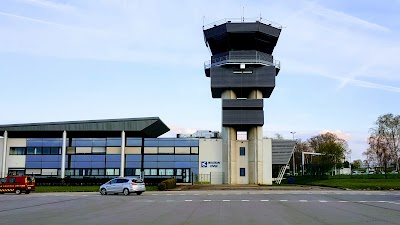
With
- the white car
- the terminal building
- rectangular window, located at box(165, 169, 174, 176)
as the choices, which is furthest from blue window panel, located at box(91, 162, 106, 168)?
Answer: the white car

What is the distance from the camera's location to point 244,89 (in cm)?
6256

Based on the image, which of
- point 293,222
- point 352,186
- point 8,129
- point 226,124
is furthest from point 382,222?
point 8,129

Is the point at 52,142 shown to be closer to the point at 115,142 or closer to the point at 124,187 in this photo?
the point at 115,142

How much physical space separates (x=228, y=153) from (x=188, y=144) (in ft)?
19.6

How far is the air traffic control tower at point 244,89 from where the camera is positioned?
60.2 metres

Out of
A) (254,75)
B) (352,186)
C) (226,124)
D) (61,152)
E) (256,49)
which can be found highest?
(256,49)

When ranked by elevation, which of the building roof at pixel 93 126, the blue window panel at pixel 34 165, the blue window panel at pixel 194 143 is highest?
the building roof at pixel 93 126

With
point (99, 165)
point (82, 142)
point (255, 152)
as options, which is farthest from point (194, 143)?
point (82, 142)

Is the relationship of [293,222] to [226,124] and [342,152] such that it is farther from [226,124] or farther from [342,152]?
[342,152]

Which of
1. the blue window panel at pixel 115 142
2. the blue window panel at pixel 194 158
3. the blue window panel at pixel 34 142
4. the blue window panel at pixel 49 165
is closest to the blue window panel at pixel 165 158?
the blue window panel at pixel 194 158

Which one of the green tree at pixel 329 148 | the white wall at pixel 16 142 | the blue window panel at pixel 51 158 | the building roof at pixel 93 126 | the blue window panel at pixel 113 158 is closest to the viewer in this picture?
the building roof at pixel 93 126

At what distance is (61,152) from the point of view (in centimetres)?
6194

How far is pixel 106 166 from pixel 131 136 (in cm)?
549

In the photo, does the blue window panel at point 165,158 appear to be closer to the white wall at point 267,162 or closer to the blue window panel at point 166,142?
the blue window panel at point 166,142
